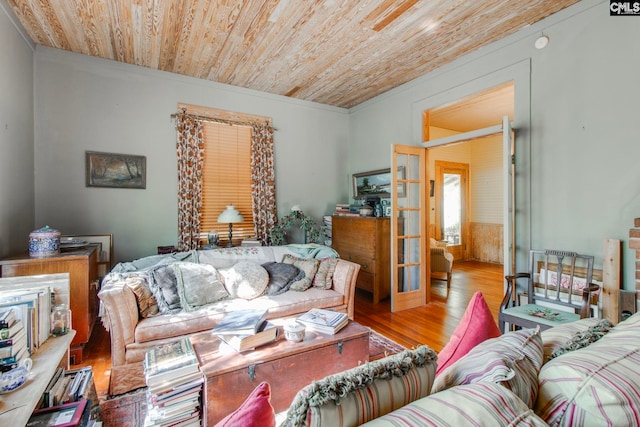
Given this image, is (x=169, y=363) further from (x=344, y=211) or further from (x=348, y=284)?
(x=344, y=211)

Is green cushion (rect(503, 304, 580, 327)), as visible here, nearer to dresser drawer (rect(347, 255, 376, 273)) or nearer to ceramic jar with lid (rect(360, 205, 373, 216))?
dresser drawer (rect(347, 255, 376, 273))

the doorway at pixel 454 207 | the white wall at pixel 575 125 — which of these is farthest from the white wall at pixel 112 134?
the doorway at pixel 454 207

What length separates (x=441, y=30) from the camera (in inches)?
119

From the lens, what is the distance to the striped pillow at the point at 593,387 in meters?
0.64

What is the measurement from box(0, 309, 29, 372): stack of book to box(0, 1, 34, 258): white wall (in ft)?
6.35

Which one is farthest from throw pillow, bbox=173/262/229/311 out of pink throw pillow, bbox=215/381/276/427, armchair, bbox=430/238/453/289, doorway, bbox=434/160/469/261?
doorway, bbox=434/160/469/261

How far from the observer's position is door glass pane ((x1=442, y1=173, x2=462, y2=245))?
23.0ft

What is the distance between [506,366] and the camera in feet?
2.52

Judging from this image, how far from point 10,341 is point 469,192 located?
25.6ft

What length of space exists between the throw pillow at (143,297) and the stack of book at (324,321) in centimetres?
124

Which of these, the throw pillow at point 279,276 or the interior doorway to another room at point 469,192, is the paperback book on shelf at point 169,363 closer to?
the throw pillow at point 279,276

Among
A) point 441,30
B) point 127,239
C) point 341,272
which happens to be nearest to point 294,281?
point 341,272

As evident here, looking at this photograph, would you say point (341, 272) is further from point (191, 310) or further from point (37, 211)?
point (37, 211)

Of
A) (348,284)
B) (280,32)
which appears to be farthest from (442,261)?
(280,32)
